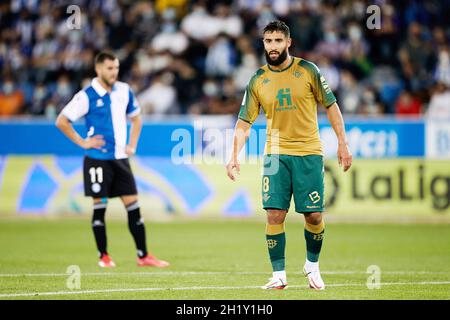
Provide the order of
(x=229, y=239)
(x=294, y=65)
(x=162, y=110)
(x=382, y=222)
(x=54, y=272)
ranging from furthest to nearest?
(x=162, y=110), (x=382, y=222), (x=229, y=239), (x=54, y=272), (x=294, y=65)

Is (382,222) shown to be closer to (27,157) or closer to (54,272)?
(27,157)

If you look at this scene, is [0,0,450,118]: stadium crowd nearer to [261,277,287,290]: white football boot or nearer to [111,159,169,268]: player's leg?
A: [111,159,169,268]: player's leg

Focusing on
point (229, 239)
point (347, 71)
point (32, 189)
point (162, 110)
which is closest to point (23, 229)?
point (32, 189)

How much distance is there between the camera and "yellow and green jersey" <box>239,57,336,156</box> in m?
10.1

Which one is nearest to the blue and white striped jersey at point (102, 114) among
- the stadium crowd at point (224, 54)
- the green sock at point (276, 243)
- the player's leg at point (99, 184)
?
the player's leg at point (99, 184)

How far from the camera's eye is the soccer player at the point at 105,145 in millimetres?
12750

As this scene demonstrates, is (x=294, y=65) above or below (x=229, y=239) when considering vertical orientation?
above

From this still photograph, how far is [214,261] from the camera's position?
1322cm

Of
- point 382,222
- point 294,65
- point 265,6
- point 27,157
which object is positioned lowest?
point 382,222

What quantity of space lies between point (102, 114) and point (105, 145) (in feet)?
1.33

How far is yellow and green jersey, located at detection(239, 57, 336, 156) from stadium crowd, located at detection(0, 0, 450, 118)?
38.8ft

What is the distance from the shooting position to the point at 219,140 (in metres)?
20.0

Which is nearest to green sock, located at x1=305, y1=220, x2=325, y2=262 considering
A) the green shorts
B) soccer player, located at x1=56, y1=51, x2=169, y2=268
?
the green shorts

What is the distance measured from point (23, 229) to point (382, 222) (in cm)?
681
